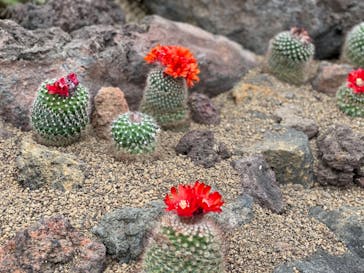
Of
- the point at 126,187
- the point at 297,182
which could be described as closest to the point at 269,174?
the point at 297,182

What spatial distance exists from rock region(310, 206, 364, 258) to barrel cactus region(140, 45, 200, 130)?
5.15 ft

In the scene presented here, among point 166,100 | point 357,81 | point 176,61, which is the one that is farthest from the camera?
point 357,81

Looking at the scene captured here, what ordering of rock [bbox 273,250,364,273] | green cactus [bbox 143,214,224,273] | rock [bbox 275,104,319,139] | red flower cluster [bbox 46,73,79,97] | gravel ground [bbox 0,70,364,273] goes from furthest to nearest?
rock [bbox 275,104,319,139], red flower cluster [bbox 46,73,79,97], gravel ground [bbox 0,70,364,273], rock [bbox 273,250,364,273], green cactus [bbox 143,214,224,273]

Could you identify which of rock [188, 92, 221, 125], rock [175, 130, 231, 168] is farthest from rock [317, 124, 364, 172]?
rock [188, 92, 221, 125]

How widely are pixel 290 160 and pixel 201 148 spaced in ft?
2.54

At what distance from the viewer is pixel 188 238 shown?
3.30 meters

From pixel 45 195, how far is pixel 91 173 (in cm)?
41

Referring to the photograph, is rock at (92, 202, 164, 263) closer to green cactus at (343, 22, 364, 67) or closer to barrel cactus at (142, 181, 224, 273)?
barrel cactus at (142, 181, 224, 273)

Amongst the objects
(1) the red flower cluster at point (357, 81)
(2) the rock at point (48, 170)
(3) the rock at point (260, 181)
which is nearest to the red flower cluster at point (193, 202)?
(3) the rock at point (260, 181)

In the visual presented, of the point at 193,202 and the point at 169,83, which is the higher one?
the point at 193,202

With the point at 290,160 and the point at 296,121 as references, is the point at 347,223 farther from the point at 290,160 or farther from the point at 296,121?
the point at 296,121

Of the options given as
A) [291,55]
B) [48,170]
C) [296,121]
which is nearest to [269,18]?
[291,55]

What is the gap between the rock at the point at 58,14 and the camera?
610cm

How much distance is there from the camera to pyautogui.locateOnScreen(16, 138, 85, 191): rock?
4.37 metres
